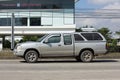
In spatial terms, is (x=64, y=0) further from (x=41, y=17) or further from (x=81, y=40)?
(x=81, y=40)

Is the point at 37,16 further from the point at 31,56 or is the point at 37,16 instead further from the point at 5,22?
the point at 31,56

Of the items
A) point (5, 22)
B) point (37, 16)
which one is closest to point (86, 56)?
point (5, 22)

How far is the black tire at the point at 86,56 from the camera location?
80.8ft

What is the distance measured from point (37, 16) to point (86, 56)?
56.5m

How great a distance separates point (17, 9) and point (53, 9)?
7.18 meters

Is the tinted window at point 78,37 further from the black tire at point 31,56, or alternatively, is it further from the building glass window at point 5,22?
the building glass window at point 5,22

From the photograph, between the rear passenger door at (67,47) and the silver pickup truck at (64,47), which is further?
the rear passenger door at (67,47)

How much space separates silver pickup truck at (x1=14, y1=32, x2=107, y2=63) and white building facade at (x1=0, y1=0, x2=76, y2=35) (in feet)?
167

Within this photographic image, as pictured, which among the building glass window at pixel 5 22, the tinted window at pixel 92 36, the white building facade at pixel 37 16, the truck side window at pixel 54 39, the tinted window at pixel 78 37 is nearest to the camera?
the truck side window at pixel 54 39

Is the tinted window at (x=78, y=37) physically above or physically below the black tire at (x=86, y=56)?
above

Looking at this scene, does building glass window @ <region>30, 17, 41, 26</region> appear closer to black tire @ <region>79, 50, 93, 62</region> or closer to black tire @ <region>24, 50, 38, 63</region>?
black tire @ <region>79, 50, 93, 62</region>

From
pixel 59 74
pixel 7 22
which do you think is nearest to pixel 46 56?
pixel 59 74

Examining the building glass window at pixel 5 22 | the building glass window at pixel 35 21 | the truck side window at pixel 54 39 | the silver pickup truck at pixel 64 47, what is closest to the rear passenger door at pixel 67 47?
the silver pickup truck at pixel 64 47

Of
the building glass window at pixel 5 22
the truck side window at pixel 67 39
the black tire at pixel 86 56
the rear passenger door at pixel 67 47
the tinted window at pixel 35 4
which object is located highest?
the tinted window at pixel 35 4
